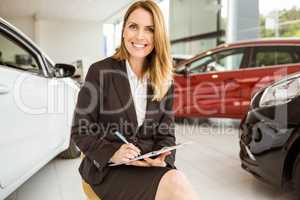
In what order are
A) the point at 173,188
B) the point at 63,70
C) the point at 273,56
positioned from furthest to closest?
the point at 273,56 → the point at 63,70 → the point at 173,188

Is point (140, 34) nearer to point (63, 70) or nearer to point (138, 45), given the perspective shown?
point (138, 45)

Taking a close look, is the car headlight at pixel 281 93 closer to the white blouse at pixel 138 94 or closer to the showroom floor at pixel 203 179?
the showroom floor at pixel 203 179

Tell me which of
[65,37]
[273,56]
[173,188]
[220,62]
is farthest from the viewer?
[65,37]

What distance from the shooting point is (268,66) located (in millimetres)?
3861

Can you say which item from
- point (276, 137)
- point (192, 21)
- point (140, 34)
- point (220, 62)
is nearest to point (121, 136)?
point (140, 34)

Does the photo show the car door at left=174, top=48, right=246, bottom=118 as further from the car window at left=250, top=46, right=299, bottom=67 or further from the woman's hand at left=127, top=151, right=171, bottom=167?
the woman's hand at left=127, top=151, right=171, bottom=167

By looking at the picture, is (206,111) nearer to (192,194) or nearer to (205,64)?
(205,64)

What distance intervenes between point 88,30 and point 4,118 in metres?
12.1

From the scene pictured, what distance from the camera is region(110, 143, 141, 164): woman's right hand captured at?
97 centimetres

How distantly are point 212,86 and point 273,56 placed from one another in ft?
2.72

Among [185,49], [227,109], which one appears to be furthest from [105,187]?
[185,49]

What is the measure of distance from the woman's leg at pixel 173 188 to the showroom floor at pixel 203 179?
49.2 inches

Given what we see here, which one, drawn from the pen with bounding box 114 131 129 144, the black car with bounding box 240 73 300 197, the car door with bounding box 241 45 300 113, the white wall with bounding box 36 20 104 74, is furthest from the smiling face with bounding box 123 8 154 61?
the white wall with bounding box 36 20 104 74

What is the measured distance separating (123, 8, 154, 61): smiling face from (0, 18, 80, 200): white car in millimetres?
735
